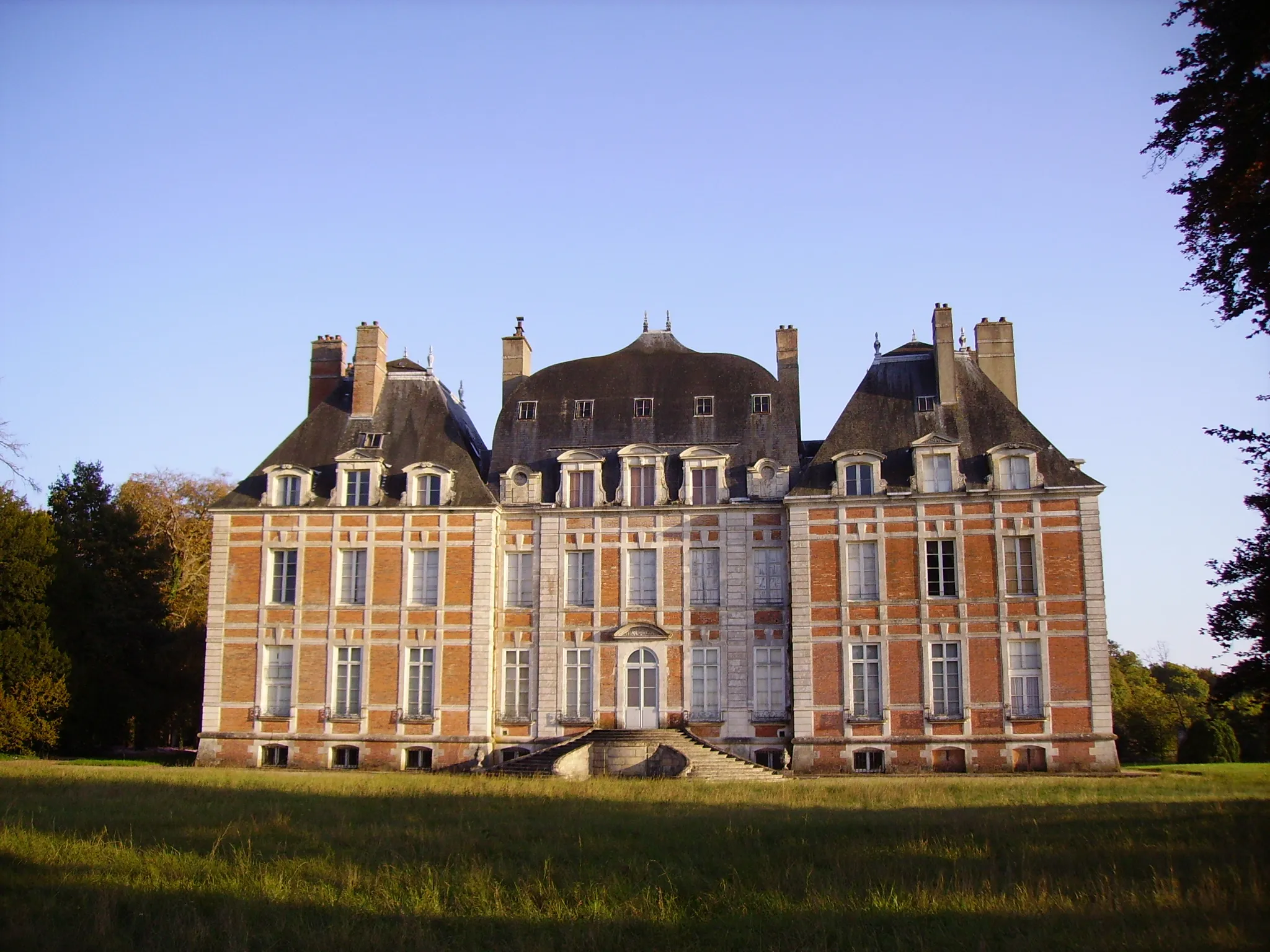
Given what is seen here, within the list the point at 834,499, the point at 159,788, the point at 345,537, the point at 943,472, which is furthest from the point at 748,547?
the point at 159,788

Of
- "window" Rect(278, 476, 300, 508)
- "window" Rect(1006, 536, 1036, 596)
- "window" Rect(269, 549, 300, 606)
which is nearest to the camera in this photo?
"window" Rect(1006, 536, 1036, 596)

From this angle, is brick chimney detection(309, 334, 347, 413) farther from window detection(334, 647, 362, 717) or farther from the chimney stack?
the chimney stack

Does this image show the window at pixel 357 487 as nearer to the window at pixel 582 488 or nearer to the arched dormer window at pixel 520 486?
the arched dormer window at pixel 520 486

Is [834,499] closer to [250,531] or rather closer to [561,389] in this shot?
[561,389]

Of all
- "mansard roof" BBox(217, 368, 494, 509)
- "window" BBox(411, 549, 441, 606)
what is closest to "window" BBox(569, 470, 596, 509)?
"mansard roof" BBox(217, 368, 494, 509)

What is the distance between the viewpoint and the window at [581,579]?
31375 millimetres

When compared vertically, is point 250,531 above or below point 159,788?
above

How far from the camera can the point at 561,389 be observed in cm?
3403

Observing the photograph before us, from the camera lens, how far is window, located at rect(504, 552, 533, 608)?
3175 cm

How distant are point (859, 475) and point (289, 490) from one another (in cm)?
1480

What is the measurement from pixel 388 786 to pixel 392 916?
34.7ft

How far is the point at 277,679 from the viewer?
3114cm

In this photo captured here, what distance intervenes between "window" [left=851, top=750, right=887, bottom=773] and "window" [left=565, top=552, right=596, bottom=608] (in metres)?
7.59

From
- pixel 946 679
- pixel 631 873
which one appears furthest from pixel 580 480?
pixel 631 873
